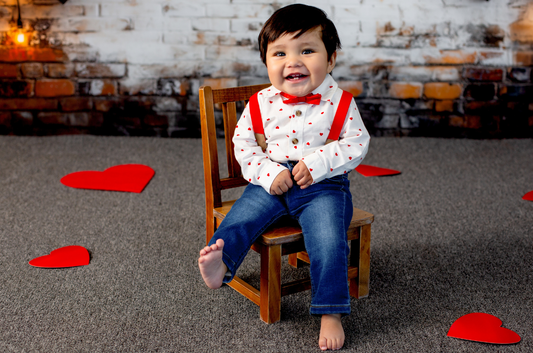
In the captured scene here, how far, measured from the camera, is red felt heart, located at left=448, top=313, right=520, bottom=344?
109 cm

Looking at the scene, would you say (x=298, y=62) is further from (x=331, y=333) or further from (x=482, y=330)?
(x=482, y=330)

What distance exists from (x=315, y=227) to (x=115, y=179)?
1303 mm

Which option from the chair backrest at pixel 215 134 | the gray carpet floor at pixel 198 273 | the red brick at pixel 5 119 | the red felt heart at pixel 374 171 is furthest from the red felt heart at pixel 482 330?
the red brick at pixel 5 119

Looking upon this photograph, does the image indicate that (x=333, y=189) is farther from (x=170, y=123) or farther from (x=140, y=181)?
(x=170, y=123)

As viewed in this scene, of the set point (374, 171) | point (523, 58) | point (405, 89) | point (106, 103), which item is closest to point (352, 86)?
point (405, 89)

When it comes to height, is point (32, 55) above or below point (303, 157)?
above

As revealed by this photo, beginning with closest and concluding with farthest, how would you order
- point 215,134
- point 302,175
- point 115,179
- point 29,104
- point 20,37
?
1. point 302,175
2. point 215,134
3. point 115,179
4. point 20,37
5. point 29,104

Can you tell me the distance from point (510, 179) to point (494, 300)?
115 cm

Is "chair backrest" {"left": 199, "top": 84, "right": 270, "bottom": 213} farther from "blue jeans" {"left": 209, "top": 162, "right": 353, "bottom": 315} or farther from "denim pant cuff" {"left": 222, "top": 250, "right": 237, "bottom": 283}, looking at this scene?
"denim pant cuff" {"left": 222, "top": 250, "right": 237, "bottom": 283}

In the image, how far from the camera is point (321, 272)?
1091 millimetres

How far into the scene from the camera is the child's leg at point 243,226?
1.11 meters

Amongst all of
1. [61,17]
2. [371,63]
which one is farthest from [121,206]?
[371,63]

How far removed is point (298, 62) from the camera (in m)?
1.15

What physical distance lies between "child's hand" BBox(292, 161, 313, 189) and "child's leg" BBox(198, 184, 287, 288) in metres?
0.08
